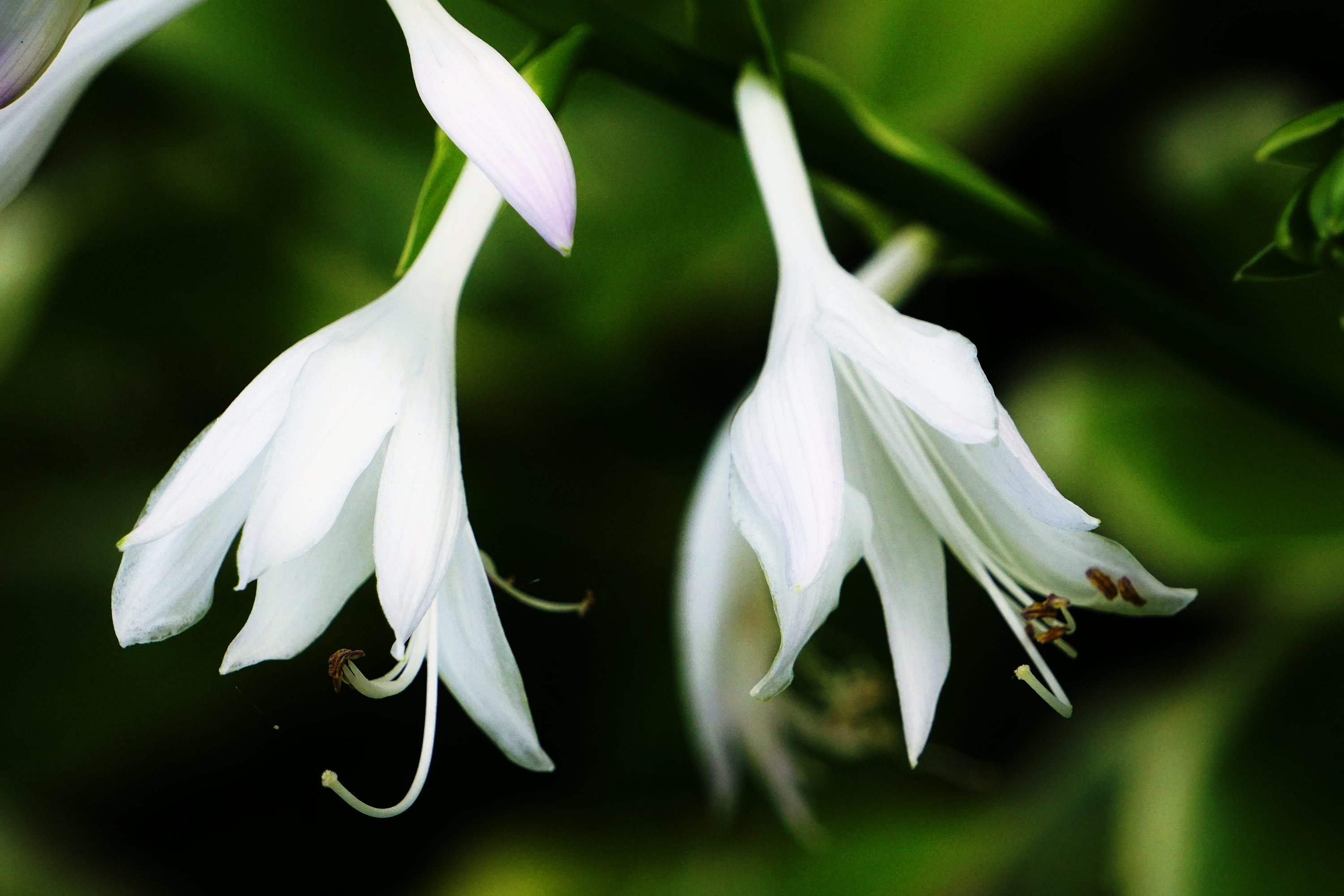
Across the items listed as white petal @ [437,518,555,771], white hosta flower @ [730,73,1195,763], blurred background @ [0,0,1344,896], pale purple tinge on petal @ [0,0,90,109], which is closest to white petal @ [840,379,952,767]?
white hosta flower @ [730,73,1195,763]

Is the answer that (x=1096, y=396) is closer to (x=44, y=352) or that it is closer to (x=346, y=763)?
(x=346, y=763)

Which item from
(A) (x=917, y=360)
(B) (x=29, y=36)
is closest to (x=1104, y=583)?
(A) (x=917, y=360)

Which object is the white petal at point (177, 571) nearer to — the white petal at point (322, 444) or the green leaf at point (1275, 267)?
the white petal at point (322, 444)

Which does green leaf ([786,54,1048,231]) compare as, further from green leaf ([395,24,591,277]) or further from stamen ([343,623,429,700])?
stamen ([343,623,429,700])

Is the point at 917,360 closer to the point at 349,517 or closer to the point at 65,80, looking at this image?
the point at 349,517

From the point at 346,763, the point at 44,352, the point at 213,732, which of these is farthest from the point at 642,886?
the point at 44,352

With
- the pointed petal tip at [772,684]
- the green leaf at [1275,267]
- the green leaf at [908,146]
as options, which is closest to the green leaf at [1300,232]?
the green leaf at [1275,267]
